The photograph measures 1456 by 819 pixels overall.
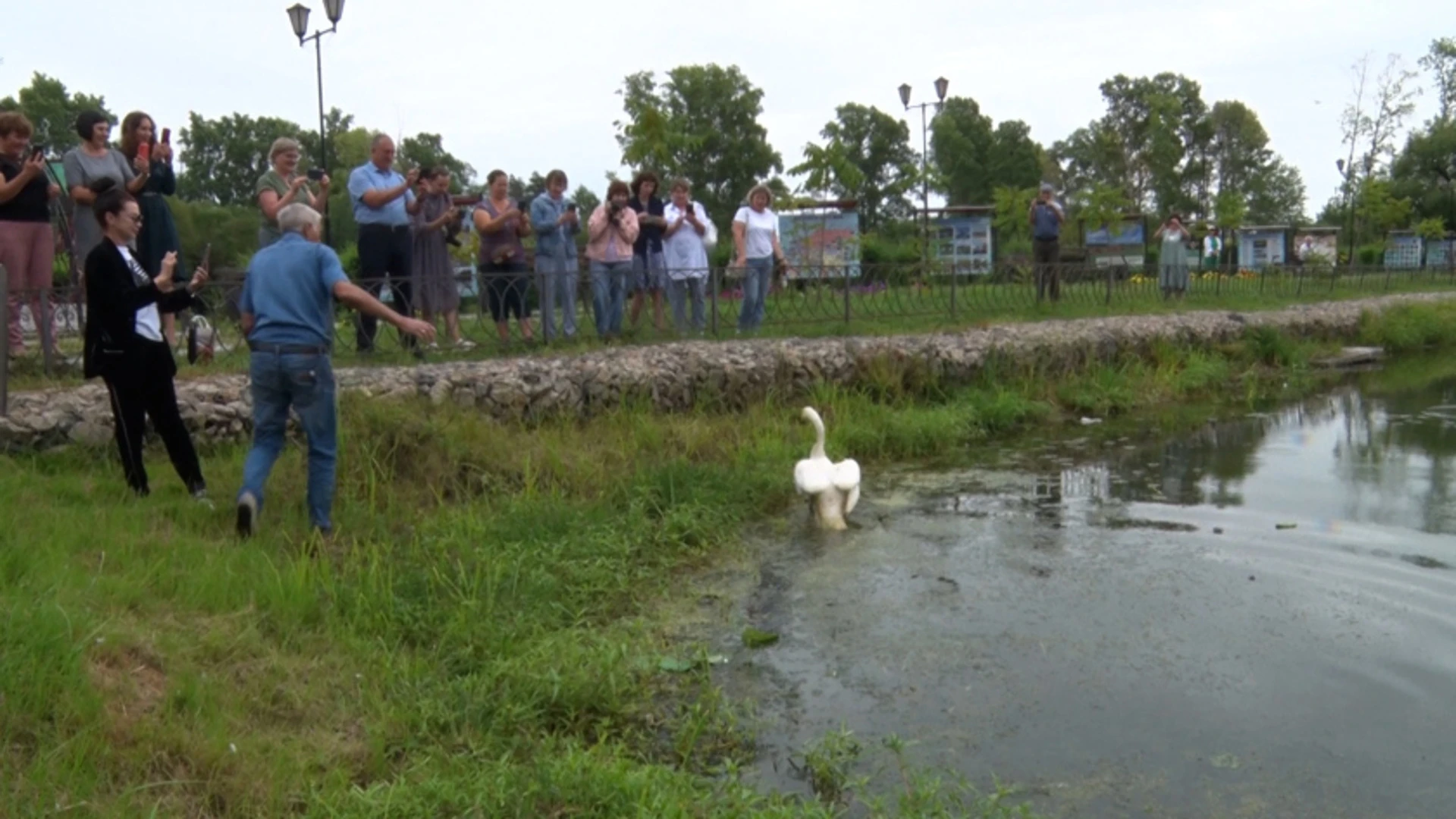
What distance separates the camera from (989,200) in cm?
4812

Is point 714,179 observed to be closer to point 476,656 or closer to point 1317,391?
point 1317,391

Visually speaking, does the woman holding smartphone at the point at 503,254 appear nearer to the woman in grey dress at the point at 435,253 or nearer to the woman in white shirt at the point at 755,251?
the woman in grey dress at the point at 435,253

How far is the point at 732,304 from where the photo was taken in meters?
Answer: 12.4

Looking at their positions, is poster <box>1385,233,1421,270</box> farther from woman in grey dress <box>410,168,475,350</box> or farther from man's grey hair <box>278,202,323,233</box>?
man's grey hair <box>278,202,323,233</box>

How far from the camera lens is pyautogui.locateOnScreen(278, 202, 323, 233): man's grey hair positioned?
19.7 ft

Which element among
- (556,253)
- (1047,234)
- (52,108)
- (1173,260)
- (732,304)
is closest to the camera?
(556,253)

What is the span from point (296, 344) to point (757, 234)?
668 centimetres

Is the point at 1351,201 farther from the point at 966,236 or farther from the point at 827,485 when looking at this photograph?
the point at 827,485

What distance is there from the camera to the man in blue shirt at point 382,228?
925 centimetres

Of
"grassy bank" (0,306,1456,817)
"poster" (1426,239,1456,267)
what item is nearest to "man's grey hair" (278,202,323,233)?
"grassy bank" (0,306,1456,817)

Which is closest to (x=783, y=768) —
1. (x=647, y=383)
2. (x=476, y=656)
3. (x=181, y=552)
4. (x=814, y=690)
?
(x=814, y=690)

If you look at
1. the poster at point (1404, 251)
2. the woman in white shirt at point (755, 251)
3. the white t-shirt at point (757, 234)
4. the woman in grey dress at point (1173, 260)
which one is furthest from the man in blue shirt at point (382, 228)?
the poster at point (1404, 251)

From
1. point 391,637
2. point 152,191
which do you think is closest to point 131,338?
point 391,637

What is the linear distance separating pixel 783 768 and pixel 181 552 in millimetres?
2783
